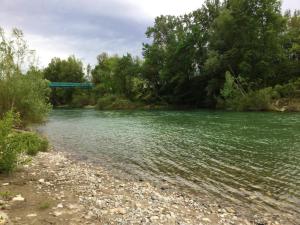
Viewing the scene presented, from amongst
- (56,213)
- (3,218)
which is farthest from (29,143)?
(3,218)

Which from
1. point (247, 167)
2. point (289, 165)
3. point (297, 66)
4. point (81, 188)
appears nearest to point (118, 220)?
point (81, 188)

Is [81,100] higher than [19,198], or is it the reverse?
[81,100]

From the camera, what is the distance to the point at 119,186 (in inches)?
441

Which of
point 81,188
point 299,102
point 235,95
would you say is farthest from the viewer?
point 235,95

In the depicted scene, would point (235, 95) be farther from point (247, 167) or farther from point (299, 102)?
point (247, 167)

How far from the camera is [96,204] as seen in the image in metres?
8.70

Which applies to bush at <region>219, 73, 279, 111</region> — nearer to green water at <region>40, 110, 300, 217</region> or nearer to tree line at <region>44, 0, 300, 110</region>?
tree line at <region>44, 0, 300, 110</region>

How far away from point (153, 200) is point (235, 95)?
50.6 m

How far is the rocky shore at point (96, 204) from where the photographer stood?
7691 mm

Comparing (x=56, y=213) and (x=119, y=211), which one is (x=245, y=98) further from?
(x=56, y=213)

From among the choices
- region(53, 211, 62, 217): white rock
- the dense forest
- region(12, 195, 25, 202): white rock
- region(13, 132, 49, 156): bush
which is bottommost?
region(53, 211, 62, 217): white rock

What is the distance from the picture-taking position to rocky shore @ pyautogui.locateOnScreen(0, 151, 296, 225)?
769 cm

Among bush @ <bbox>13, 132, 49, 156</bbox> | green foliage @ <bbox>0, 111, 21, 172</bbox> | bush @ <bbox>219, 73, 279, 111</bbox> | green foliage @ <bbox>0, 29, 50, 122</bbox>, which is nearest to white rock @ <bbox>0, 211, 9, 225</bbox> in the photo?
green foliage @ <bbox>0, 111, 21, 172</bbox>

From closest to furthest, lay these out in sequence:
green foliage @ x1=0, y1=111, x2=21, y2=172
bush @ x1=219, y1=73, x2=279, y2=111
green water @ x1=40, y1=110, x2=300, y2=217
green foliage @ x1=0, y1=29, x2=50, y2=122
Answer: green foliage @ x1=0, y1=111, x2=21, y2=172 < green water @ x1=40, y1=110, x2=300, y2=217 < green foliage @ x1=0, y1=29, x2=50, y2=122 < bush @ x1=219, y1=73, x2=279, y2=111
